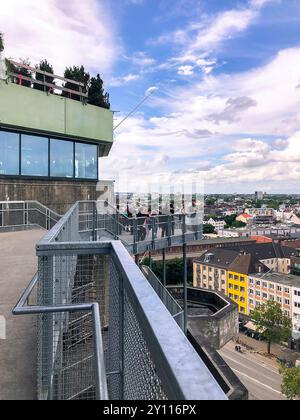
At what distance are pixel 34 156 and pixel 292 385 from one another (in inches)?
1063

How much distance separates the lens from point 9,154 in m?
15.2

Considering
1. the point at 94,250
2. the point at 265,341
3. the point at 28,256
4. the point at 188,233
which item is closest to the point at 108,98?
the point at 188,233

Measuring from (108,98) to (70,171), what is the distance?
5.71m

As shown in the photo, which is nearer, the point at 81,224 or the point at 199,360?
the point at 199,360

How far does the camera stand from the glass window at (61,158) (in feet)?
55.1

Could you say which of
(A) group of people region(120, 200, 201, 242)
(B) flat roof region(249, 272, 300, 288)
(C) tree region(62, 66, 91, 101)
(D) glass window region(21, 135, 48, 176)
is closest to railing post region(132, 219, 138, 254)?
(A) group of people region(120, 200, 201, 242)

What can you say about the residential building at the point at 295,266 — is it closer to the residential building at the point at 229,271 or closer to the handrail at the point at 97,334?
the residential building at the point at 229,271

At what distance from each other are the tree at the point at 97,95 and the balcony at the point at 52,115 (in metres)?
1.17

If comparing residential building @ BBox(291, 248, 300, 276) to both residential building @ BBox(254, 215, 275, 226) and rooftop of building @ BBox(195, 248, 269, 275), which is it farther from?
residential building @ BBox(254, 215, 275, 226)

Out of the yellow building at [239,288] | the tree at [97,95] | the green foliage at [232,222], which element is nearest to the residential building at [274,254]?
the yellow building at [239,288]

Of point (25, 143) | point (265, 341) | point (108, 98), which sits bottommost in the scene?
point (265, 341)
